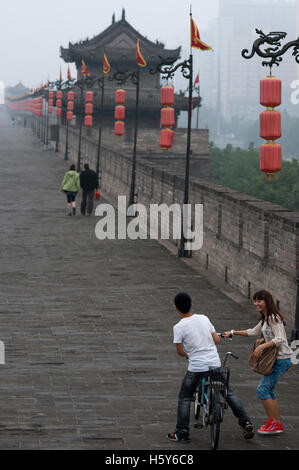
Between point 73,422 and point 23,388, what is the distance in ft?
4.40

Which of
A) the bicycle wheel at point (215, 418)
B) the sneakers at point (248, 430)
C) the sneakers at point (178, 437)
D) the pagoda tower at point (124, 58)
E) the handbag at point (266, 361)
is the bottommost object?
the sneakers at point (178, 437)

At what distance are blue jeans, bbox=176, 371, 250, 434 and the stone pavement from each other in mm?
202

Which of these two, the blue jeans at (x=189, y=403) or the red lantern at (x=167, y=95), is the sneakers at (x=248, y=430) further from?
the red lantern at (x=167, y=95)

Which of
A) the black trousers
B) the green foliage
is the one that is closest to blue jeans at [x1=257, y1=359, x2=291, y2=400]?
the black trousers

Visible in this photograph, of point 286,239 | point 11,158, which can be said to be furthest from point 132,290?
point 11,158

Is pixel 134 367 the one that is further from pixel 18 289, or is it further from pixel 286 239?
pixel 18 289

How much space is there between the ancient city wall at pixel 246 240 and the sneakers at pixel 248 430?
5.10m

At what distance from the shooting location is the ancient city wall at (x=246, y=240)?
13242 millimetres

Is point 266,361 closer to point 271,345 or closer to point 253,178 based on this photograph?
point 271,345

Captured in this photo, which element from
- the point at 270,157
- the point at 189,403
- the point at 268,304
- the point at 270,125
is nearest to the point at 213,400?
the point at 189,403

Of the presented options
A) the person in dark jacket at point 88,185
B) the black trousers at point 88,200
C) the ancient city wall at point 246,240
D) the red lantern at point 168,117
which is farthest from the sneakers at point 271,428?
the black trousers at point 88,200

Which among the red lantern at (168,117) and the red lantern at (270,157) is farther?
the red lantern at (168,117)
